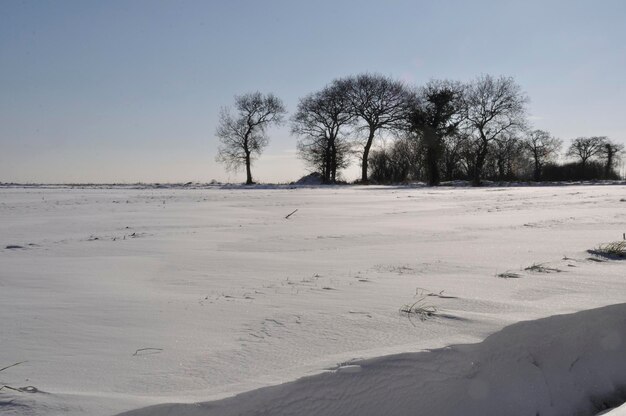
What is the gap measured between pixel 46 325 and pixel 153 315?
1.42ft

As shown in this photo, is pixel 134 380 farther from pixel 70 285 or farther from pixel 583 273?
pixel 583 273

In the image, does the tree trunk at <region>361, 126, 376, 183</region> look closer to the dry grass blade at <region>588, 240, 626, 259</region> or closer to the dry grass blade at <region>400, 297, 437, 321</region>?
the dry grass blade at <region>588, 240, 626, 259</region>

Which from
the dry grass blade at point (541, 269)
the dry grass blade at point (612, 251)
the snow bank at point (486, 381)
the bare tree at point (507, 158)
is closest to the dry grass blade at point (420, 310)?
the snow bank at point (486, 381)

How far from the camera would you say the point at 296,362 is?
5.55 feet

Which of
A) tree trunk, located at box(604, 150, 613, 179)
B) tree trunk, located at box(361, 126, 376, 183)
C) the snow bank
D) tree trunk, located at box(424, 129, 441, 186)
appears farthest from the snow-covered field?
tree trunk, located at box(604, 150, 613, 179)

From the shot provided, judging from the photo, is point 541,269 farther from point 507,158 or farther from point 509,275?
point 507,158

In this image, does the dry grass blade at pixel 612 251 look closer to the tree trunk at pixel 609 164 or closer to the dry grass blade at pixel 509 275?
→ the dry grass blade at pixel 509 275

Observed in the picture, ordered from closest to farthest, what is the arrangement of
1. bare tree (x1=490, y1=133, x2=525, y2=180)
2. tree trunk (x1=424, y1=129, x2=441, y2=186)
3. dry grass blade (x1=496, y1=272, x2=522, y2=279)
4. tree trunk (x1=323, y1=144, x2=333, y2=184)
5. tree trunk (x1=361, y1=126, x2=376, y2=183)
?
dry grass blade (x1=496, y1=272, x2=522, y2=279), tree trunk (x1=424, y1=129, x2=441, y2=186), tree trunk (x1=361, y1=126, x2=376, y2=183), tree trunk (x1=323, y1=144, x2=333, y2=184), bare tree (x1=490, y1=133, x2=525, y2=180)

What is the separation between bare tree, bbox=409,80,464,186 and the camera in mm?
28469

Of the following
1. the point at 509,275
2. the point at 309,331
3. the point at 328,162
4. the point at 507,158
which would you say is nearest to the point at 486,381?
the point at 309,331

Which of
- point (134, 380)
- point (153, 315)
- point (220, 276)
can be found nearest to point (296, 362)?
point (134, 380)

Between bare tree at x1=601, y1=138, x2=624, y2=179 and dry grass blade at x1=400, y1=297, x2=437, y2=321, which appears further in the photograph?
bare tree at x1=601, y1=138, x2=624, y2=179

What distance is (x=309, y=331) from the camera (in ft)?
6.58

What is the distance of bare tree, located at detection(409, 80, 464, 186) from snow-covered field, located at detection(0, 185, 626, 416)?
25.2 metres
